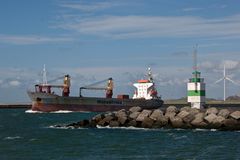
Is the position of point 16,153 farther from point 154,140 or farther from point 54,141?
point 154,140

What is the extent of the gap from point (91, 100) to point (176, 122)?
2858 inches

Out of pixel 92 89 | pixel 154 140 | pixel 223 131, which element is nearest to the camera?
pixel 154 140

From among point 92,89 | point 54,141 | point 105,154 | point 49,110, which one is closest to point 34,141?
point 54,141

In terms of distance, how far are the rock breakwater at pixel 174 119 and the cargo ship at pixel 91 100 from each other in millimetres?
61386

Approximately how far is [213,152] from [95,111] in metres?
91.1

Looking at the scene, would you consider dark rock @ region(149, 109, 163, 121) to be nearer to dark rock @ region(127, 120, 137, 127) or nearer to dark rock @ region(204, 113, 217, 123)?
dark rock @ region(127, 120, 137, 127)

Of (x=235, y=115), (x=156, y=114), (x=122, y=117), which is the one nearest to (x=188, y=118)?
(x=156, y=114)

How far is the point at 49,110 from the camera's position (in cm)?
11994

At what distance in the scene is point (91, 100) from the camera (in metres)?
124

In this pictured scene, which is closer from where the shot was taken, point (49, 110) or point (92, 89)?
point (49, 110)

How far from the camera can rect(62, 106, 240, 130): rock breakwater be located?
165 ft

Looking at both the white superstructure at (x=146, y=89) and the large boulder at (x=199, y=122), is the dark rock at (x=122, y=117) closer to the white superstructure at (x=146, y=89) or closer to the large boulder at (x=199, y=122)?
the large boulder at (x=199, y=122)

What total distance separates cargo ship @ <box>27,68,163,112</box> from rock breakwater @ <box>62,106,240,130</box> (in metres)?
61.4

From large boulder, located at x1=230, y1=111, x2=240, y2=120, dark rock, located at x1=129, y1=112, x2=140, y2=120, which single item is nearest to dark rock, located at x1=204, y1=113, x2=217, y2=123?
large boulder, located at x1=230, y1=111, x2=240, y2=120
